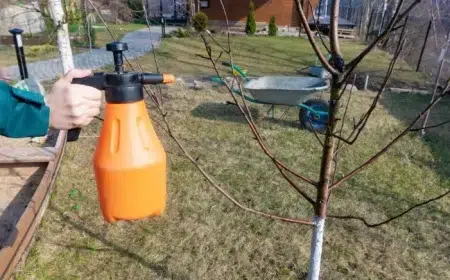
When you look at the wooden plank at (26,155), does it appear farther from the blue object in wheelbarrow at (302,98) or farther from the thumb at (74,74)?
the thumb at (74,74)

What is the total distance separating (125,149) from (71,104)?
0.20 meters

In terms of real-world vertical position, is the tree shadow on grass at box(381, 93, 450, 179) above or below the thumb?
below

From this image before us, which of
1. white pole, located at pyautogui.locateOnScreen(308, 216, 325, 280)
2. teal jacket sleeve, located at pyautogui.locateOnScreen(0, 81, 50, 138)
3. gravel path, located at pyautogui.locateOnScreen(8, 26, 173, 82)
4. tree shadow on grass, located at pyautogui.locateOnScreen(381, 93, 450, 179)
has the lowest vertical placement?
tree shadow on grass, located at pyautogui.locateOnScreen(381, 93, 450, 179)

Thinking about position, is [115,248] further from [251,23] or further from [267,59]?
[251,23]

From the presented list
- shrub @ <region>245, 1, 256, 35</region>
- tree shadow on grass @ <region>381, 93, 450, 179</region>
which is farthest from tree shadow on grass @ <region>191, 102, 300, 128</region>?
shrub @ <region>245, 1, 256, 35</region>

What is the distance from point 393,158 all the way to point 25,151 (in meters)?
4.51

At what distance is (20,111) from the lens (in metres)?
1.06

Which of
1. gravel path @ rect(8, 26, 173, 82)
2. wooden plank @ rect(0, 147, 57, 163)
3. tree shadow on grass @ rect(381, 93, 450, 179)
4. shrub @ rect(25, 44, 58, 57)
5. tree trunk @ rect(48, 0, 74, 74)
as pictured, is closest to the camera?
wooden plank @ rect(0, 147, 57, 163)

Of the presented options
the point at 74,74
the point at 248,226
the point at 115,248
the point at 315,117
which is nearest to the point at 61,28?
the point at 115,248

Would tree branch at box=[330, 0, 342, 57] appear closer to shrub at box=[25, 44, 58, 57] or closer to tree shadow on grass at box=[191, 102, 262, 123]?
tree shadow on grass at box=[191, 102, 262, 123]

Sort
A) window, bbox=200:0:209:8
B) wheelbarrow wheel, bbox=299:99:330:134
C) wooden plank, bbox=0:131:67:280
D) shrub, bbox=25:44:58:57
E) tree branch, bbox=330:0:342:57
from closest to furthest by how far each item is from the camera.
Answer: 1. tree branch, bbox=330:0:342:57
2. wooden plank, bbox=0:131:67:280
3. wheelbarrow wheel, bbox=299:99:330:134
4. shrub, bbox=25:44:58:57
5. window, bbox=200:0:209:8

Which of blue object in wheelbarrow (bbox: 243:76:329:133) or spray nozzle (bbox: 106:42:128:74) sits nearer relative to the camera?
spray nozzle (bbox: 106:42:128:74)

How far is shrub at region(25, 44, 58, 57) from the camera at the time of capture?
12.4 m

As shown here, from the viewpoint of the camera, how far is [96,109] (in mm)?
1097
